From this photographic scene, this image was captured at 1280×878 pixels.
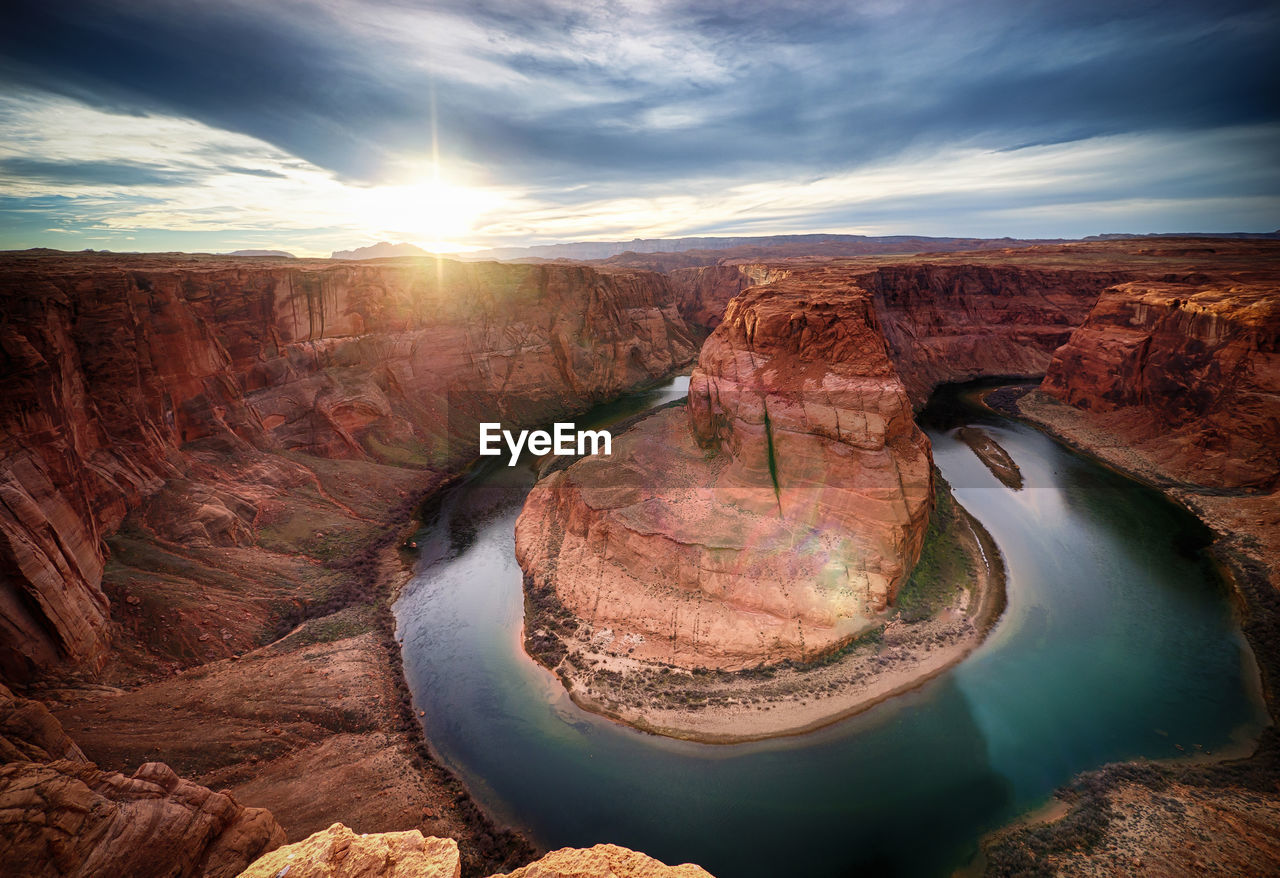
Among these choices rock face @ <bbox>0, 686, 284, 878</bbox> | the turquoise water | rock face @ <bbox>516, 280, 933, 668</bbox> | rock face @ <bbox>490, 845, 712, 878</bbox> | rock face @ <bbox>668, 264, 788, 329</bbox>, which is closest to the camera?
rock face @ <bbox>490, 845, 712, 878</bbox>

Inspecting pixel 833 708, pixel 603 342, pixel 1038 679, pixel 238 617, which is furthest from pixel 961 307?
pixel 238 617

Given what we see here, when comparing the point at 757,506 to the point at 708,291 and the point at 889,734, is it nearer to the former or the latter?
the point at 889,734

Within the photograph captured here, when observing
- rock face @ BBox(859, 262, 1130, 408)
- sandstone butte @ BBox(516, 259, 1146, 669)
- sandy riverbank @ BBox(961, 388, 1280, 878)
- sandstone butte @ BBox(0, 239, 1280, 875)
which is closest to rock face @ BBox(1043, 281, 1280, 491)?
sandstone butte @ BBox(0, 239, 1280, 875)

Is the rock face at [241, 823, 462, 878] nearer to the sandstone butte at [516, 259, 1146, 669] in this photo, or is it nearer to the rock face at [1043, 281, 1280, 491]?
the sandstone butte at [516, 259, 1146, 669]

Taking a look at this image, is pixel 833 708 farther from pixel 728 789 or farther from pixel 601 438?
pixel 601 438

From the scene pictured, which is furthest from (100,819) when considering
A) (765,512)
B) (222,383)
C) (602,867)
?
(222,383)

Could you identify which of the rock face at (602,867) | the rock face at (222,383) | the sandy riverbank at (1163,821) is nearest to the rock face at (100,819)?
the rock face at (602,867)

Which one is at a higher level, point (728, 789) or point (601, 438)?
point (601, 438)

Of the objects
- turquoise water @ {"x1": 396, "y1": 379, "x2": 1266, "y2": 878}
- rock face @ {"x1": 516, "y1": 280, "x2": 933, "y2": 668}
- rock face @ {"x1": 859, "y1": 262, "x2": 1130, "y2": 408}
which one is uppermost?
rock face @ {"x1": 859, "y1": 262, "x2": 1130, "y2": 408}
